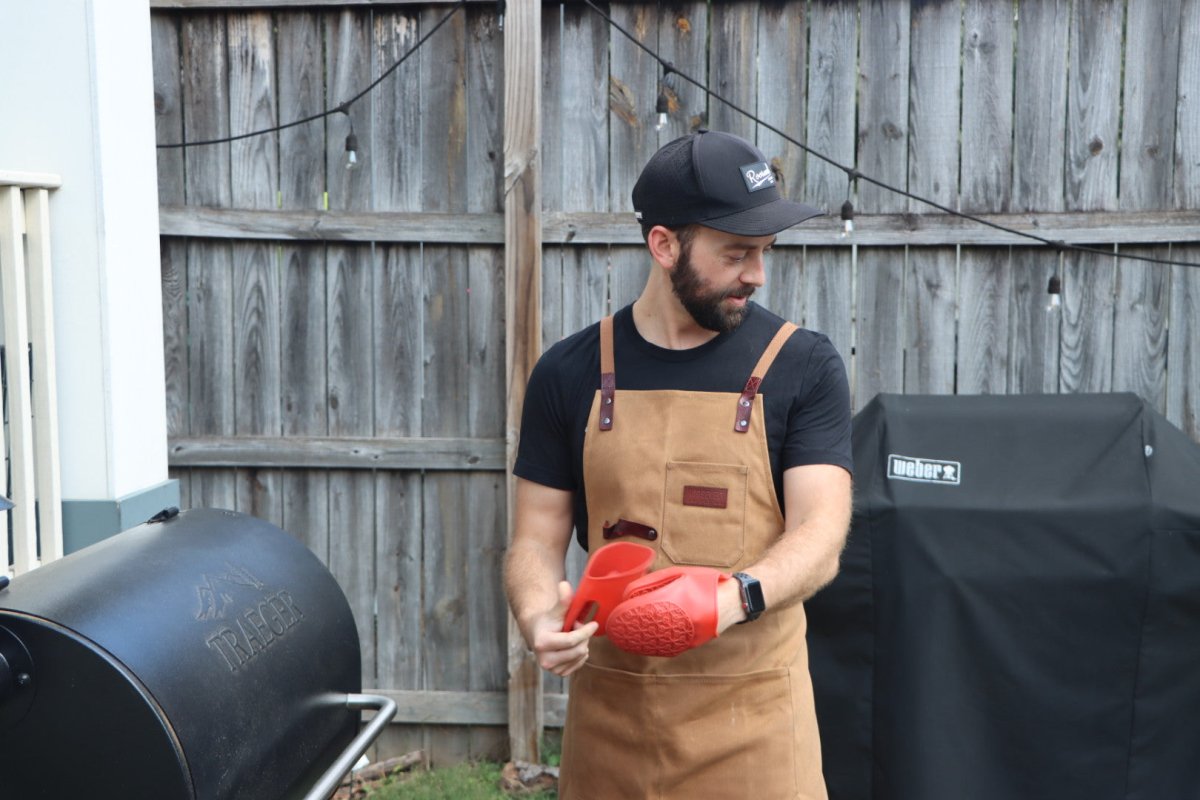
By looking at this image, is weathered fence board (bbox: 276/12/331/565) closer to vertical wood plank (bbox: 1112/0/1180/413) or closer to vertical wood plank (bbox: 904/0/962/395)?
vertical wood plank (bbox: 904/0/962/395)

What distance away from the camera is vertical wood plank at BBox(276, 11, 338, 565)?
3.82 m

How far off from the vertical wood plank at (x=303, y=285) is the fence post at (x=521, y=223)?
0.65 metres

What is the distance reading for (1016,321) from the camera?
12.2 ft

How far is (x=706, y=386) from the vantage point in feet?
6.89

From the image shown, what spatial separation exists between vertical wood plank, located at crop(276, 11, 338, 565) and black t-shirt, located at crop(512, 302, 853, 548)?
1856 millimetres

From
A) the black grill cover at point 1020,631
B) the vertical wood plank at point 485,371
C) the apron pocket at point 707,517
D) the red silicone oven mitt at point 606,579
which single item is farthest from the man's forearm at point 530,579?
the vertical wood plank at point 485,371

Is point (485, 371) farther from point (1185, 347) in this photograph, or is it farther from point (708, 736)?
point (1185, 347)

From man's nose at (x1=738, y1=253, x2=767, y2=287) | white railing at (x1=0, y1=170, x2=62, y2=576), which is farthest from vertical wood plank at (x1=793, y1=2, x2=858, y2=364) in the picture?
white railing at (x1=0, y1=170, x2=62, y2=576)

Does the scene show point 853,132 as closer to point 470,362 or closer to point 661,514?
point 470,362

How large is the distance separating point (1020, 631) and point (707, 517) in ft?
4.11

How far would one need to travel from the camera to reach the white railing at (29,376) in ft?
8.77

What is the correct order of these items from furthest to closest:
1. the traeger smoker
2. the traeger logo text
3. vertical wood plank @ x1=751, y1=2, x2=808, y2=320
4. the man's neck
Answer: vertical wood plank @ x1=751, y1=2, x2=808, y2=320 → the man's neck → the traeger logo text → the traeger smoker

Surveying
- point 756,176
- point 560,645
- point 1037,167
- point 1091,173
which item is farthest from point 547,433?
point 1091,173

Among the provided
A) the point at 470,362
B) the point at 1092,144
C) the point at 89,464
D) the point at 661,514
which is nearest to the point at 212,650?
the point at 661,514
